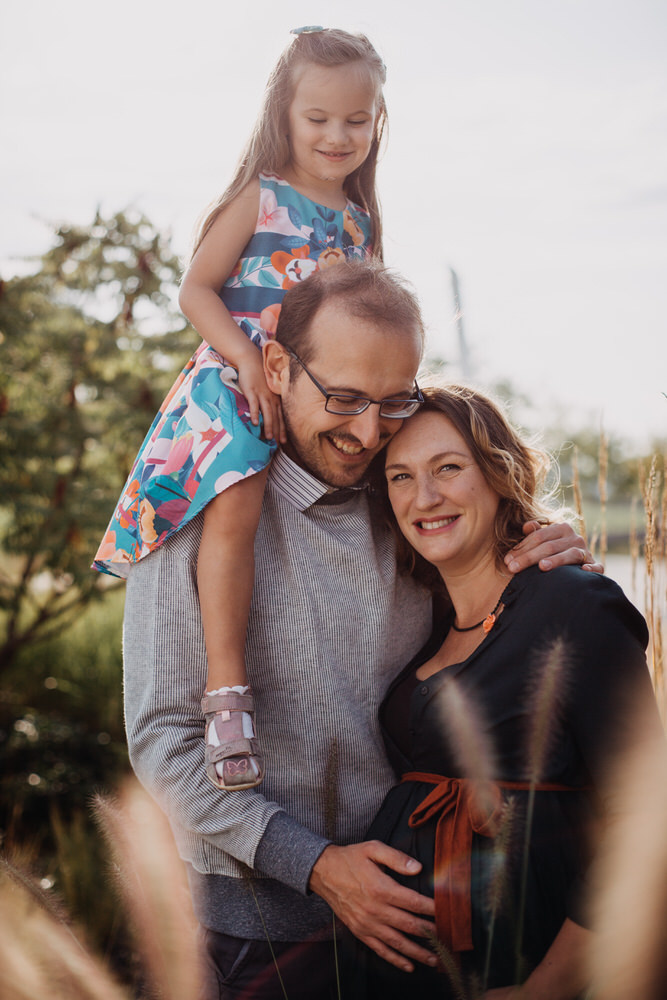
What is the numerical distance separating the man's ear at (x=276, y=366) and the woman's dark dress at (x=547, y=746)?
0.92 m

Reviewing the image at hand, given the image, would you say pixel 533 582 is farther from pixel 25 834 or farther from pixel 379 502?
pixel 25 834

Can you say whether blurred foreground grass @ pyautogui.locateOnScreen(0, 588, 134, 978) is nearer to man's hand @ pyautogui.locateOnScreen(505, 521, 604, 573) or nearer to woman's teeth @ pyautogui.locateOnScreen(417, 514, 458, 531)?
woman's teeth @ pyautogui.locateOnScreen(417, 514, 458, 531)

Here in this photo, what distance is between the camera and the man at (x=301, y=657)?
6.89 feet

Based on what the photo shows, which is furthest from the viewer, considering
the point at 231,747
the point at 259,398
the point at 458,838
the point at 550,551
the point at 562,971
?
the point at 259,398

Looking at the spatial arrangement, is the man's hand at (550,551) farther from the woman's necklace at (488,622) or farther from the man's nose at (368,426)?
the man's nose at (368,426)

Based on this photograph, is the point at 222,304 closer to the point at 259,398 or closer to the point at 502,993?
the point at 259,398

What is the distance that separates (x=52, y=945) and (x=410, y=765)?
1.08 m

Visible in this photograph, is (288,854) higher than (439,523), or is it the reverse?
(439,523)

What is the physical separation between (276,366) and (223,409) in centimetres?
22

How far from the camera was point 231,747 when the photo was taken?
79.3 inches

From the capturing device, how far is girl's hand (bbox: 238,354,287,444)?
2.38 metres

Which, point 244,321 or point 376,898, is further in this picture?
point 244,321

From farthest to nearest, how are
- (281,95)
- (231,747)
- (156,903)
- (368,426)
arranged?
1. (281,95)
2. (368,426)
3. (231,747)
4. (156,903)

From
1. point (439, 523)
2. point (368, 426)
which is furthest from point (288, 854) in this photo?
point (368, 426)
